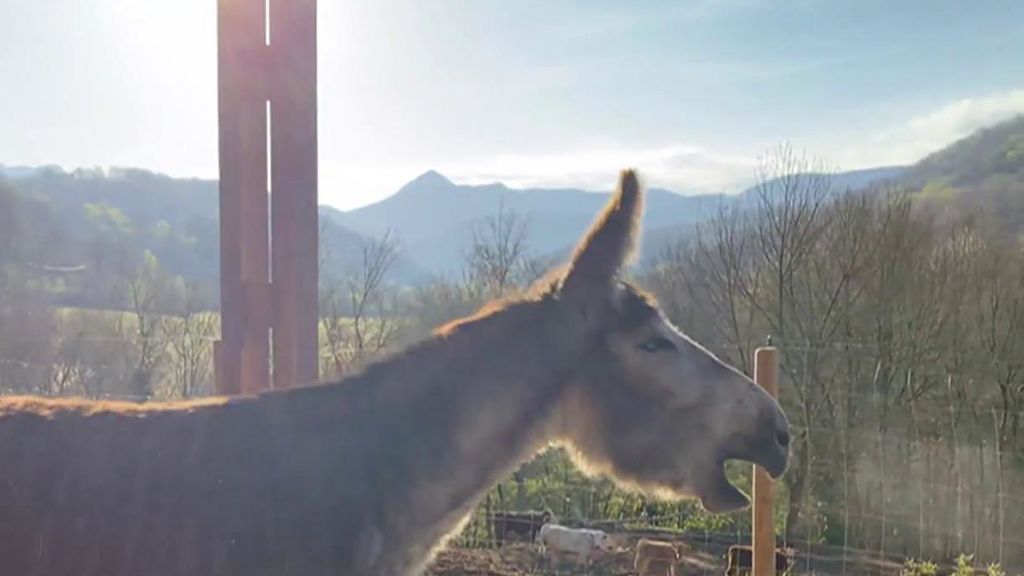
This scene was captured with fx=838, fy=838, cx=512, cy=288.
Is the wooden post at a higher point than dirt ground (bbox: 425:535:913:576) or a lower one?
higher

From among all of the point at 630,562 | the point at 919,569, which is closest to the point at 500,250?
the point at 630,562

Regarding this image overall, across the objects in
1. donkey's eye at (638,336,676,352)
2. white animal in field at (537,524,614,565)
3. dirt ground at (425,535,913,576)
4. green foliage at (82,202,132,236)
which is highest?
green foliage at (82,202,132,236)

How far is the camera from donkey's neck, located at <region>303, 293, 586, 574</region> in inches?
102

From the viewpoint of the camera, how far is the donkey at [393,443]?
227cm

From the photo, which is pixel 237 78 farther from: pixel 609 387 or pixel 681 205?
pixel 681 205

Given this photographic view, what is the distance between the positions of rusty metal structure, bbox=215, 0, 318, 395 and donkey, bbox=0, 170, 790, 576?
1333mm

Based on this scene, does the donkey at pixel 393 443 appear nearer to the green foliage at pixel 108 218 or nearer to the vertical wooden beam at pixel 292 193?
the vertical wooden beam at pixel 292 193

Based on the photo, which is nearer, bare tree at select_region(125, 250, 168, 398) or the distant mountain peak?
bare tree at select_region(125, 250, 168, 398)

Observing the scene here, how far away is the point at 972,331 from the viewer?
42.9ft

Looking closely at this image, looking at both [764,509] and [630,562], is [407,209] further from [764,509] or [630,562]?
[764,509]

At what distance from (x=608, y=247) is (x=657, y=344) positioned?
0.38 metres

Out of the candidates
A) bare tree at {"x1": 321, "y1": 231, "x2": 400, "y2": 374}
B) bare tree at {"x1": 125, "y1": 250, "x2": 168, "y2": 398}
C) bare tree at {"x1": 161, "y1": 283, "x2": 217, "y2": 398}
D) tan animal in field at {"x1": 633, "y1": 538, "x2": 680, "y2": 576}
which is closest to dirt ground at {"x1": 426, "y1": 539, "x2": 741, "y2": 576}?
tan animal in field at {"x1": 633, "y1": 538, "x2": 680, "y2": 576}

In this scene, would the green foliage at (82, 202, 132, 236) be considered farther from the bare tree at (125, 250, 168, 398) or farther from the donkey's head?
the donkey's head

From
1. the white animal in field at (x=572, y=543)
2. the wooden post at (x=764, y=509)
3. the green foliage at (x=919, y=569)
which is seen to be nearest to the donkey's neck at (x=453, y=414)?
the wooden post at (x=764, y=509)
